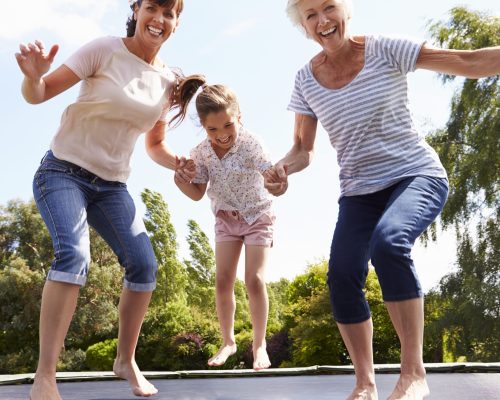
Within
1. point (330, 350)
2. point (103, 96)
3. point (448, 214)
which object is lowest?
point (330, 350)

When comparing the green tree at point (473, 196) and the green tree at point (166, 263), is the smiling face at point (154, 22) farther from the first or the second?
the green tree at point (166, 263)

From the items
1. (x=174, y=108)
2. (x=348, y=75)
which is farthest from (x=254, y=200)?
(x=348, y=75)

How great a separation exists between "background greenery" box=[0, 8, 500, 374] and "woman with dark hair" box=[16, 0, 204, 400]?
31.6 ft

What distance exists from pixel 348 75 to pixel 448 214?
10031 mm

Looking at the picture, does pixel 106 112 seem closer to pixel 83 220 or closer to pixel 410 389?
pixel 83 220

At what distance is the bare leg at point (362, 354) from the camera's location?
78.0 inches

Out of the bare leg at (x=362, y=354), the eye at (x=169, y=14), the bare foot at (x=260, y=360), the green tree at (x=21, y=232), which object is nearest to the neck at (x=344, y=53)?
the eye at (x=169, y=14)

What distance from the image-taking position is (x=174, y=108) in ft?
8.76

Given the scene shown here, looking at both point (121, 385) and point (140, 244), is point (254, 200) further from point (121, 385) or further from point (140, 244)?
point (121, 385)

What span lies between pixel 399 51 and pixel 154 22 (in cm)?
87

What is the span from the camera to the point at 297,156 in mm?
2361

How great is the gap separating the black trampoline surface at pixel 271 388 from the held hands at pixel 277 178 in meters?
0.94

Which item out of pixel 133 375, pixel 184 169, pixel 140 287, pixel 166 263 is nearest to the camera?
pixel 140 287

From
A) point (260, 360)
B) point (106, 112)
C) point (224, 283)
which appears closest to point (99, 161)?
point (106, 112)
